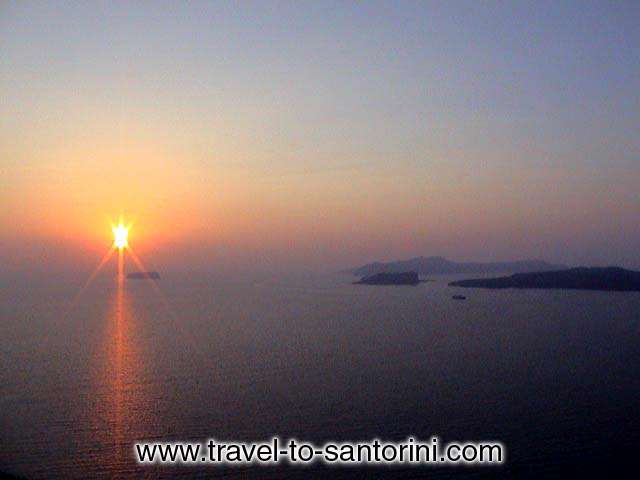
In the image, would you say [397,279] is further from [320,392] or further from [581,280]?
[320,392]

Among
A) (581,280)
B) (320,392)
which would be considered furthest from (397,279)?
Answer: (320,392)

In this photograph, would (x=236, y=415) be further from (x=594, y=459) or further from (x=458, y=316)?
(x=458, y=316)

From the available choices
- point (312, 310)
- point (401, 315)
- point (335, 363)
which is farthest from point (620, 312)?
point (335, 363)

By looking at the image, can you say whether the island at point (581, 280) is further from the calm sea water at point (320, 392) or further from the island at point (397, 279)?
the calm sea water at point (320, 392)

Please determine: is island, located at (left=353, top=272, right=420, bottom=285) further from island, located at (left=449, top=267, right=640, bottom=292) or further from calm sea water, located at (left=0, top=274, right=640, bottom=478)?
calm sea water, located at (left=0, top=274, right=640, bottom=478)

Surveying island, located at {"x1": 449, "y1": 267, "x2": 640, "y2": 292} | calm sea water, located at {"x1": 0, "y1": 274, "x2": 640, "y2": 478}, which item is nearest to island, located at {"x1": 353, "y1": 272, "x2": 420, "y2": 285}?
island, located at {"x1": 449, "y1": 267, "x2": 640, "y2": 292}
